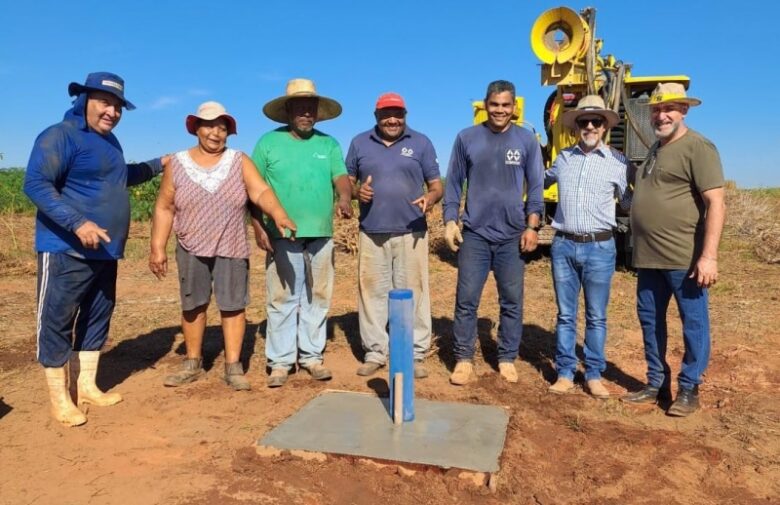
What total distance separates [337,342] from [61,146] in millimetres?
3012

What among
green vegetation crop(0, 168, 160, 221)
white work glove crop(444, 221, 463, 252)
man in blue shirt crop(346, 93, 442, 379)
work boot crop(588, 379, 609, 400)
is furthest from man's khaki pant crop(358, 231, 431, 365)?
green vegetation crop(0, 168, 160, 221)

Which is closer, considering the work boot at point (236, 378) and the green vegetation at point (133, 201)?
the work boot at point (236, 378)

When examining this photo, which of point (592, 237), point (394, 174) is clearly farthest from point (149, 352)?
point (592, 237)

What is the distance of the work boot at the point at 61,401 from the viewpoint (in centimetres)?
378

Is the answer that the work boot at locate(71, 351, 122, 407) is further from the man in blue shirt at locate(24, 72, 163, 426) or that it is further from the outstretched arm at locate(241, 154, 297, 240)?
the outstretched arm at locate(241, 154, 297, 240)

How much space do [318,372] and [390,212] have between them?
134cm

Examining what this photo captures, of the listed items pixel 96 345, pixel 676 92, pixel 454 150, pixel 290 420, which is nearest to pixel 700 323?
pixel 676 92

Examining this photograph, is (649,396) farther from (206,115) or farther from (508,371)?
(206,115)

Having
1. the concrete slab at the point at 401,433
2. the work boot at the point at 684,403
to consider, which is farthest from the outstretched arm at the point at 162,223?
the work boot at the point at 684,403

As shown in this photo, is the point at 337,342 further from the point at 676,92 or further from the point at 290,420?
the point at 676,92

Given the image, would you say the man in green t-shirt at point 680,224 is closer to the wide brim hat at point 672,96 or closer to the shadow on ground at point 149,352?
the wide brim hat at point 672,96

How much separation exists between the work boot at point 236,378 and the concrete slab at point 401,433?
25.6 inches

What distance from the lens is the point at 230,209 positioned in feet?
13.9

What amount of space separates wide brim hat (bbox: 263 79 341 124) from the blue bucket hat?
3.29ft
